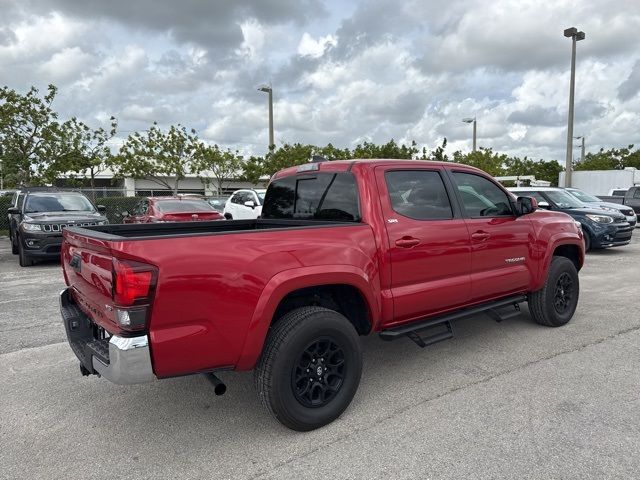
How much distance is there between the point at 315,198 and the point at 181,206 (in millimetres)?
8616

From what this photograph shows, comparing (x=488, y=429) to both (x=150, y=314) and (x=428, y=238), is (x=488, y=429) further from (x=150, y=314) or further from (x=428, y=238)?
(x=150, y=314)

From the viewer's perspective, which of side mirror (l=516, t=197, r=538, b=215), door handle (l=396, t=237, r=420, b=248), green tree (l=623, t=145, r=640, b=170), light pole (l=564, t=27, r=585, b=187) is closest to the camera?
door handle (l=396, t=237, r=420, b=248)

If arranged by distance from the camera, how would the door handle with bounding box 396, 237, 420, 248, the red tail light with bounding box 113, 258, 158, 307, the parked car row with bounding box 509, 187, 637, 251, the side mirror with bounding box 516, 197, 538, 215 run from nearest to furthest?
the red tail light with bounding box 113, 258, 158, 307
the door handle with bounding box 396, 237, 420, 248
the side mirror with bounding box 516, 197, 538, 215
the parked car row with bounding box 509, 187, 637, 251

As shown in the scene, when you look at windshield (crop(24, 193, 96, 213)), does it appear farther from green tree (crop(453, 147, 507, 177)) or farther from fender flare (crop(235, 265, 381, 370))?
green tree (crop(453, 147, 507, 177))

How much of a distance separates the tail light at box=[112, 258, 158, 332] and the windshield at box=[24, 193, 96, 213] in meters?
9.41

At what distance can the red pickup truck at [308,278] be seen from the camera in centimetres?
264

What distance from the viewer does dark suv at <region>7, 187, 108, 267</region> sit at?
966cm

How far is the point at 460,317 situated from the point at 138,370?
2739 mm

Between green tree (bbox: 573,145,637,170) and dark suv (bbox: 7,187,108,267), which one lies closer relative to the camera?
dark suv (bbox: 7,187,108,267)

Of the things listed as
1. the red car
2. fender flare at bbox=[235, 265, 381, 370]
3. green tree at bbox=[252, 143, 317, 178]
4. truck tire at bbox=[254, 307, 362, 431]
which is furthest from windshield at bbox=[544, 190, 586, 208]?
green tree at bbox=[252, 143, 317, 178]

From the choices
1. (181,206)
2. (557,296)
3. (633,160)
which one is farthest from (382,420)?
(633,160)

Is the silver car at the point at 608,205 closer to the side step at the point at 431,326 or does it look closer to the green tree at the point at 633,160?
the side step at the point at 431,326

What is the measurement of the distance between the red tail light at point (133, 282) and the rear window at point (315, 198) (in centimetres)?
167

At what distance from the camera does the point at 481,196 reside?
4.59m
